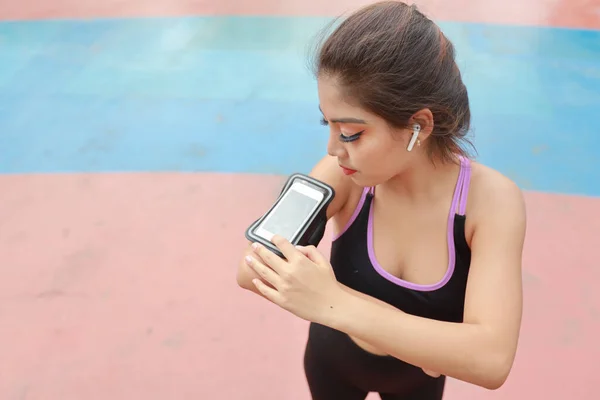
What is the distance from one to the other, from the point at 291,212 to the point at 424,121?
11.0 inches

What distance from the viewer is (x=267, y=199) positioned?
2582 mm

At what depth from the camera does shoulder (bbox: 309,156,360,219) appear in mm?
1040

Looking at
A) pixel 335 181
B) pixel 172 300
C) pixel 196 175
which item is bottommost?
pixel 172 300

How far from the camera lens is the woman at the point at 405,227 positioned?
0.81 meters

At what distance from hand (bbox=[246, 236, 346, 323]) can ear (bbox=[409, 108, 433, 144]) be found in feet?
0.93

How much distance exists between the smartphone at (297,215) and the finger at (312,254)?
0.13ft

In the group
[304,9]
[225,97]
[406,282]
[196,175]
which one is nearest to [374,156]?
[406,282]

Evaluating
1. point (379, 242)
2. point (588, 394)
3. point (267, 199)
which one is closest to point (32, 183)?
point (267, 199)

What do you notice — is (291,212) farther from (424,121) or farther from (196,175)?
(196,175)

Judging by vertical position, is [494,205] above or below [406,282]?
above

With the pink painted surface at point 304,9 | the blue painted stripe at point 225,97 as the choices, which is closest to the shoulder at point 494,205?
the blue painted stripe at point 225,97

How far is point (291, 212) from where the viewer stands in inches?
35.9

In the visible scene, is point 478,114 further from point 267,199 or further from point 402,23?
point 402,23

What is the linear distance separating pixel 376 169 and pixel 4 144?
2768 millimetres
